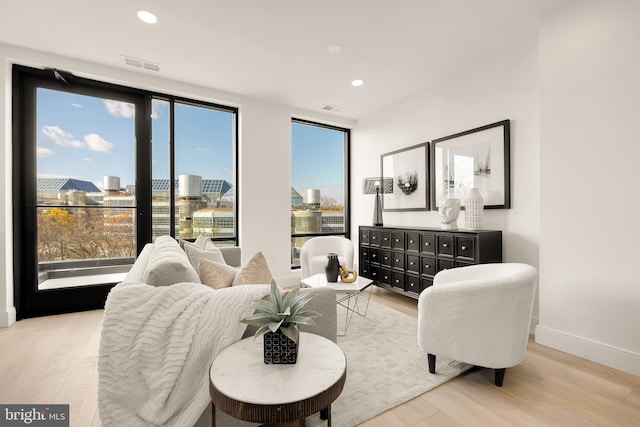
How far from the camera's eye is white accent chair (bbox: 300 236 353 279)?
150 inches

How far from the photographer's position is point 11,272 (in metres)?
3.00

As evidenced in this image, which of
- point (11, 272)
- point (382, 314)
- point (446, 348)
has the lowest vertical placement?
point (382, 314)

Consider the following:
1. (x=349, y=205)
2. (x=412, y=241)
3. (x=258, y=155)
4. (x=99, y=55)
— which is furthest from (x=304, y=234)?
(x=99, y=55)

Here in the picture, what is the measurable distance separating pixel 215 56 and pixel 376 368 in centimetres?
333

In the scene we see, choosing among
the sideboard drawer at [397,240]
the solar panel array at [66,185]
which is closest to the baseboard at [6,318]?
the solar panel array at [66,185]

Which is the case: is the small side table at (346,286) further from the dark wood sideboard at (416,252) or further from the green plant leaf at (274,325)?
the green plant leaf at (274,325)

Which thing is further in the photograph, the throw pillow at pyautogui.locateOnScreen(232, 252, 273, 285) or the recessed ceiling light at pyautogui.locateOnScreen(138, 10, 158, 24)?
the recessed ceiling light at pyautogui.locateOnScreen(138, 10, 158, 24)

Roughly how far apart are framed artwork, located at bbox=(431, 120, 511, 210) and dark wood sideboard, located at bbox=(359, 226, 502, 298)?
49 centimetres

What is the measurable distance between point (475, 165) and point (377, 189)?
4.41 ft

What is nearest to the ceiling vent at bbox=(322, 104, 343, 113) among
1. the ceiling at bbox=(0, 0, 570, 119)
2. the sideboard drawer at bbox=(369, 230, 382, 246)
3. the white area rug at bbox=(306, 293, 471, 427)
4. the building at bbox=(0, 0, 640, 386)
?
the ceiling at bbox=(0, 0, 570, 119)

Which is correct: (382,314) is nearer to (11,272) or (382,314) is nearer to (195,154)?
(195,154)

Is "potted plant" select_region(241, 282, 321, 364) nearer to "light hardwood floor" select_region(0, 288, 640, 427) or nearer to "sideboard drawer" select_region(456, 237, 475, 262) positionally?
"light hardwood floor" select_region(0, 288, 640, 427)

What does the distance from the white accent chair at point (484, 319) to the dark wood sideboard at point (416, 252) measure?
0.89m

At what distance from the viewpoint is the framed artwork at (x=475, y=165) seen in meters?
2.98
